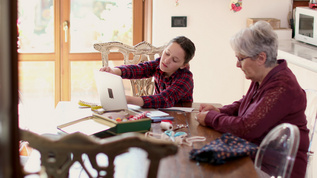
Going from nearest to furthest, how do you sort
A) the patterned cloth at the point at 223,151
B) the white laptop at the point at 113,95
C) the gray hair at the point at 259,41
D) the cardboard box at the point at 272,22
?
the patterned cloth at the point at 223,151, the gray hair at the point at 259,41, the white laptop at the point at 113,95, the cardboard box at the point at 272,22

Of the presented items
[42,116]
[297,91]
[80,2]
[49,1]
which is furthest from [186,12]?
[297,91]

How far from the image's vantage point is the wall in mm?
3844

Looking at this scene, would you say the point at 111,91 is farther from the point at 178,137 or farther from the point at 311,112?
the point at 311,112

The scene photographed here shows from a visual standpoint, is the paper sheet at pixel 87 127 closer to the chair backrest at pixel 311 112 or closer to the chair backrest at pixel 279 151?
the chair backrest at pixel 279 151

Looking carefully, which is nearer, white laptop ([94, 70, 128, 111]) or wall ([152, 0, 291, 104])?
white laptop ([94, 70, 128, 111])

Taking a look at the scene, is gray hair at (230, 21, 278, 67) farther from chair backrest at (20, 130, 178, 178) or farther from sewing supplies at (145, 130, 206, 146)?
chair backrest at (20, 130, 178, 178)

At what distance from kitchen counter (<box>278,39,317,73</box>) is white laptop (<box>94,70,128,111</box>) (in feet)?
4.66

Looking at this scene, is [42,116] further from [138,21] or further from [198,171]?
[198,171]

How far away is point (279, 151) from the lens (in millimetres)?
1488

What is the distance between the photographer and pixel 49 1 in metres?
3.93

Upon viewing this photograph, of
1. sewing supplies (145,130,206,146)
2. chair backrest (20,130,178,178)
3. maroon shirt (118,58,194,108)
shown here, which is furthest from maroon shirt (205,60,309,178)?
chair backrest (20,130,178,178)

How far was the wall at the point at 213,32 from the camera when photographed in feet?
12.6

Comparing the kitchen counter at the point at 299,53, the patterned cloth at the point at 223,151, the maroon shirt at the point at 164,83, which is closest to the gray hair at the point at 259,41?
the patterned cloth at the point at 223,151

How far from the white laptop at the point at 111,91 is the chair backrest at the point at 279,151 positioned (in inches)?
29.7
